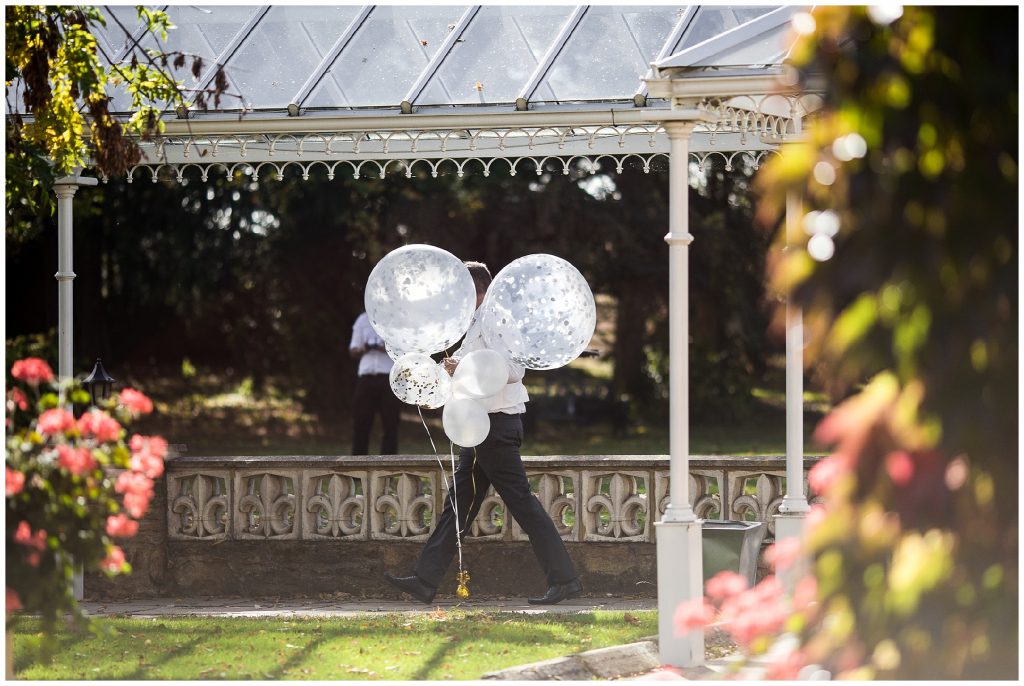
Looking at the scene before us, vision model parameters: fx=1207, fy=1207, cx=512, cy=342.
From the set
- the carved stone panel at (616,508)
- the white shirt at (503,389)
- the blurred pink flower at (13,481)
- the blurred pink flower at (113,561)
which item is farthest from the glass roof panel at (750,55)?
the blurred pink flower at (13,481)

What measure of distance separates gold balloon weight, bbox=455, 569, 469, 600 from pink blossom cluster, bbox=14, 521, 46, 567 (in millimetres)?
3543

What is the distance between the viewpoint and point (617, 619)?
675cm

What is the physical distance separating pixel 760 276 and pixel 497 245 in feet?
16.4

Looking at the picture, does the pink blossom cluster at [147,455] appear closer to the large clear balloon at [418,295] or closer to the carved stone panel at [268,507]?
the large clear balloon at [418,295]

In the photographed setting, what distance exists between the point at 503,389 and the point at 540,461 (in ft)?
3.07

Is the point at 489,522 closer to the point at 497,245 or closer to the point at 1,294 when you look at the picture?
the point at 1,294

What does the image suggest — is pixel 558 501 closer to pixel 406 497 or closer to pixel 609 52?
pixel 406 497

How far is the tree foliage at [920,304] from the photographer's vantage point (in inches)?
122

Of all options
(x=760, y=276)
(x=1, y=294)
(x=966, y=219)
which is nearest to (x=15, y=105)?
(x=1, y=294)

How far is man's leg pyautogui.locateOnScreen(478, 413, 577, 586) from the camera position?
7.26 metres

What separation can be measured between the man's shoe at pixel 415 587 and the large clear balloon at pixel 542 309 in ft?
5.57

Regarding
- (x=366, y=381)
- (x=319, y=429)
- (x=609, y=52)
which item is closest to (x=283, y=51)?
(x=609, y=52)

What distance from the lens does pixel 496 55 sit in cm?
762

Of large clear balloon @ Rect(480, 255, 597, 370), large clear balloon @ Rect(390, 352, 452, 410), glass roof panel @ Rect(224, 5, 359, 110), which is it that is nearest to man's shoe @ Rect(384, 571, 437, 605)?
large clear balloon @ Rect(390, 352, 452, 410)
